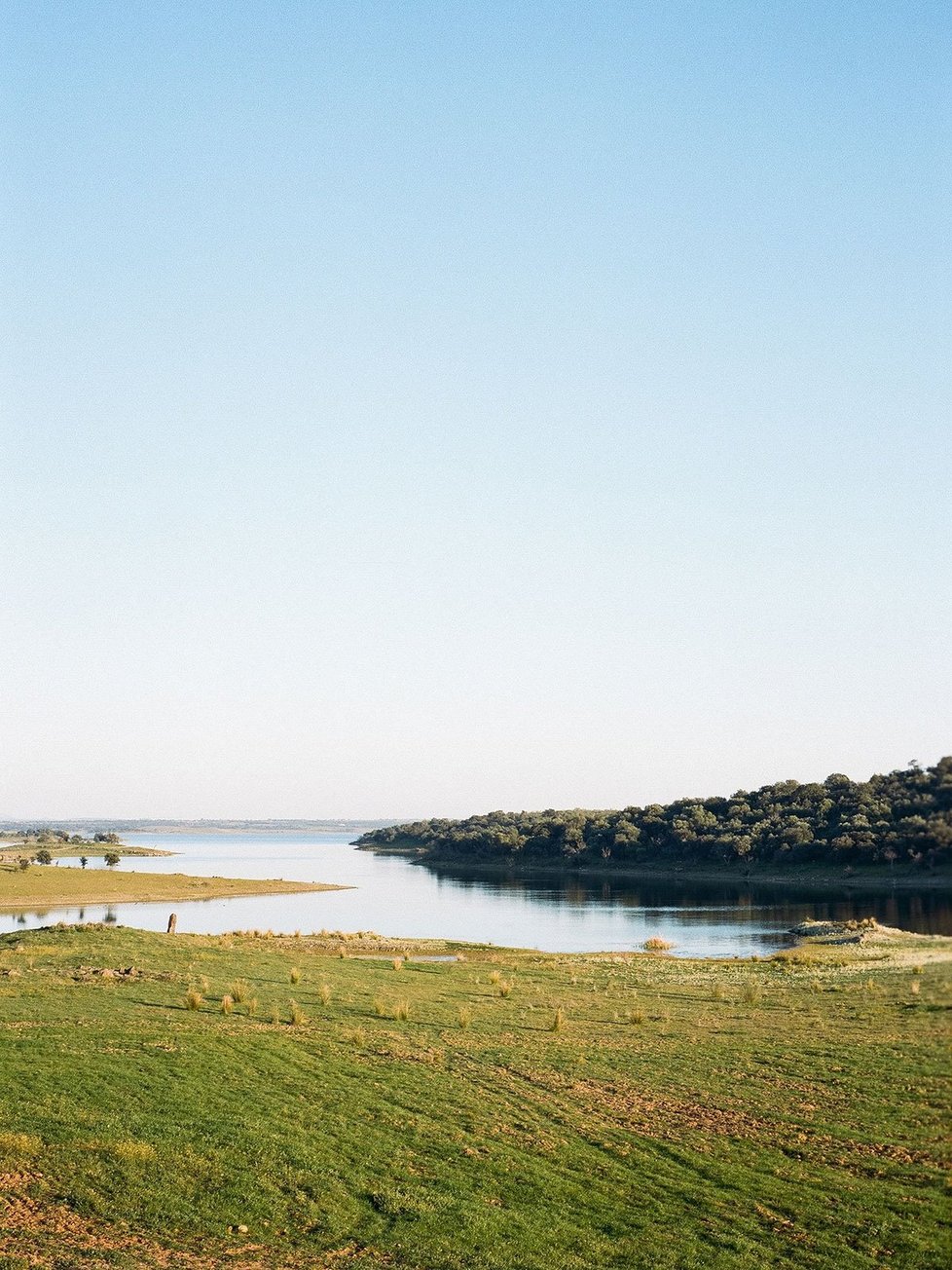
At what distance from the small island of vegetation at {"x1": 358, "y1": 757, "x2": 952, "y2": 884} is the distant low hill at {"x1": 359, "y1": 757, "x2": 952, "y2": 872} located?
0.02 meters

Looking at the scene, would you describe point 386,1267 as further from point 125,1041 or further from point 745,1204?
point 125,1041

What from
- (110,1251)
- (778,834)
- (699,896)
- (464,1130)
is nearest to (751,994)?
(778,834)

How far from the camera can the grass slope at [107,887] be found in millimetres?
91125

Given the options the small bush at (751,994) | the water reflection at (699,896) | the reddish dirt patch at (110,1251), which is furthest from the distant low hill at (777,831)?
the reddish dirt patch at (110,1251)

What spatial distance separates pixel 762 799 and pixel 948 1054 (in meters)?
25.4

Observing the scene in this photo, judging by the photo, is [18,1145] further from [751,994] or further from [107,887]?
[107,887]

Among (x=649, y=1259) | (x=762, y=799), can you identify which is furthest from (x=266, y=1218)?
(x=762, y=799)

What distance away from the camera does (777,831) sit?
30.6m

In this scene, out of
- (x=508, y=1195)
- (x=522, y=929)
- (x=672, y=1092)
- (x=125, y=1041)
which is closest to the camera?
(x=508, y=1195)

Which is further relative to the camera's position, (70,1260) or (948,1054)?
(70,1260)

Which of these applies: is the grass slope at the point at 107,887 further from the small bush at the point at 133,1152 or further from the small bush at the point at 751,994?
the small bush at the point at 133,1152

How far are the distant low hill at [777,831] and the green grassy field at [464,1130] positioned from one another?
82 centimetres

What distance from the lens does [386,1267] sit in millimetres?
12766

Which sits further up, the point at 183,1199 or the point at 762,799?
the point at 762,799
